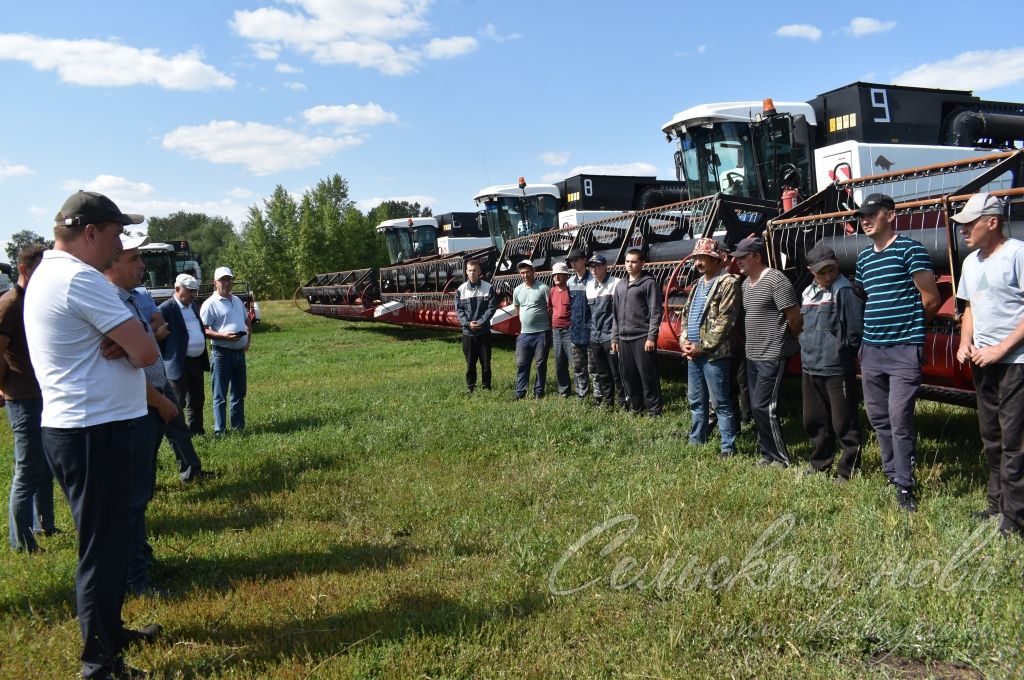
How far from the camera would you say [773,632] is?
295 cm

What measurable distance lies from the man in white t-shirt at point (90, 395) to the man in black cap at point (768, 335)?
4031 millimetres

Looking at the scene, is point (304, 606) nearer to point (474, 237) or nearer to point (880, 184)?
point (880, 184)

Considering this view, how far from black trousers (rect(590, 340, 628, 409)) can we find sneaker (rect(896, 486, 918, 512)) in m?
3.54

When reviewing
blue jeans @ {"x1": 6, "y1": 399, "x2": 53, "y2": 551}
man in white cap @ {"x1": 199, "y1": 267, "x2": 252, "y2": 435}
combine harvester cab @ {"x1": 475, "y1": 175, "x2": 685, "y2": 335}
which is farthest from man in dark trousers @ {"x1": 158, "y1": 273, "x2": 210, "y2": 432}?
combine harvester cab @ {"x1": 475, "y1": 175, "x2": 685, "y2": 335}

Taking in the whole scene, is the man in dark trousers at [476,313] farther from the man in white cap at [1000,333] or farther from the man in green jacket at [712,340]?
the man in white cap at [1000,333]

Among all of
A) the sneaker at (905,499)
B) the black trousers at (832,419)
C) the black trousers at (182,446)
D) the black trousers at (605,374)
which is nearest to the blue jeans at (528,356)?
the black trousers at (605,374)

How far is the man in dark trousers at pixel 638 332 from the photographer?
684 centimetres

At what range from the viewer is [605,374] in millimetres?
7793

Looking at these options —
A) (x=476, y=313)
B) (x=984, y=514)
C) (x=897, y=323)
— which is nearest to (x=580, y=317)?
(x=476, y=313)

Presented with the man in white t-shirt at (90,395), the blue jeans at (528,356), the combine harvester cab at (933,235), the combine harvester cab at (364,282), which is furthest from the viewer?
the combine harvester cab at (364,282)

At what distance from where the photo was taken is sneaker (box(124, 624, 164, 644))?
121 inches

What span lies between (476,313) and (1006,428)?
19.8 ft

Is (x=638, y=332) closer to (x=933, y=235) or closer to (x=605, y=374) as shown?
(x=605, y=374)

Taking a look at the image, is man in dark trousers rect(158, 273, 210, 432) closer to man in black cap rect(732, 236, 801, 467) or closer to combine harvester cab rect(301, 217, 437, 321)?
man in black cap rect(732, 236, 801, 467)
